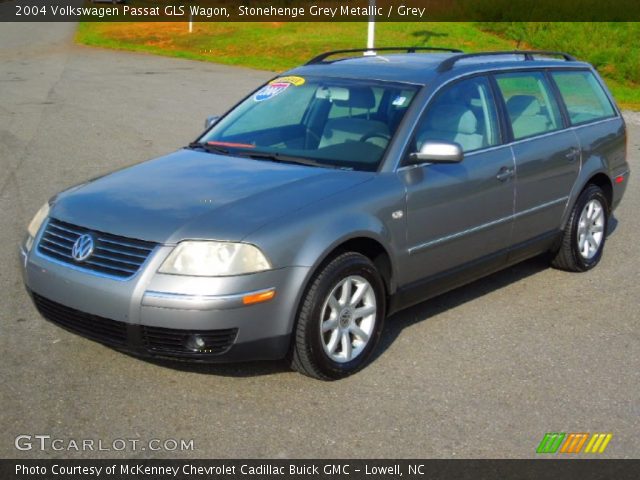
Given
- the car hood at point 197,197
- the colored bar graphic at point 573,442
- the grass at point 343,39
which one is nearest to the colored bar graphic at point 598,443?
the colored bar graphic at point 573,442

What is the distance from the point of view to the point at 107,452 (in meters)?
4.09

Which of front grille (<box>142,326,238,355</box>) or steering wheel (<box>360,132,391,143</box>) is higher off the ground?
steering wheel (<box>360,132,391,143</box>)

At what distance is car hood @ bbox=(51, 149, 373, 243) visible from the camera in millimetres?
4664

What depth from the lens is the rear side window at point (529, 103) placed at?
6.43 m

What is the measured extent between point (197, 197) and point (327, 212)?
0.70 metres

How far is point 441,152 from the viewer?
211 inches

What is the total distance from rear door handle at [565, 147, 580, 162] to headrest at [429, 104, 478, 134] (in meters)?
1.08

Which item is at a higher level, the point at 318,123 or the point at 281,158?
the point at 318,123

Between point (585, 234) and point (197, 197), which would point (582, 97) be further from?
point (197, 197)

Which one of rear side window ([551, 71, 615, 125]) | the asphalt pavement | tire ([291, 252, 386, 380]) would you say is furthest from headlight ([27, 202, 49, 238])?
rear side window ([551, 71, 615, 125])

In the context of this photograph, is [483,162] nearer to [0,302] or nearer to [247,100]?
[247,100]

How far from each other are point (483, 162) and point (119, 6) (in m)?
51.9
